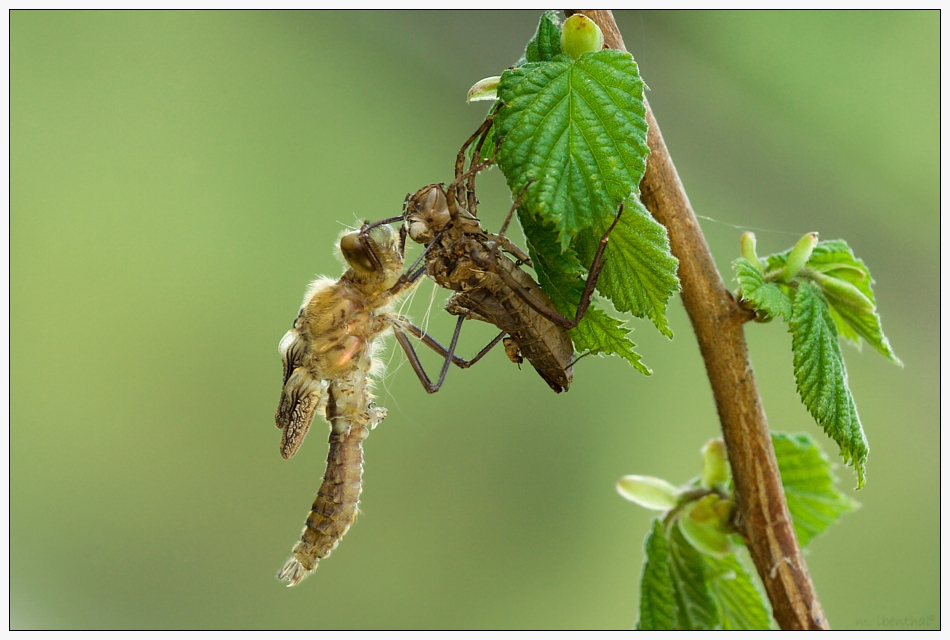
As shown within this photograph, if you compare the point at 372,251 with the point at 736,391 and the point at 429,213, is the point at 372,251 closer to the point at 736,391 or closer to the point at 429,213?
the point at 429,213

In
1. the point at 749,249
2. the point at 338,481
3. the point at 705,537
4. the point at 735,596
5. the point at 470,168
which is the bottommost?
the point at 735,596

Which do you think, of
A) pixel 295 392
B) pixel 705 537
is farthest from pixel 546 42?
pixel 705 537

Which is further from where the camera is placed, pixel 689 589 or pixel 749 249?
pixel 689 589

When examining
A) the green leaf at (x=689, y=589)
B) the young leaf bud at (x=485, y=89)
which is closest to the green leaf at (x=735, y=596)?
the green leaf at (x=689, y=589)

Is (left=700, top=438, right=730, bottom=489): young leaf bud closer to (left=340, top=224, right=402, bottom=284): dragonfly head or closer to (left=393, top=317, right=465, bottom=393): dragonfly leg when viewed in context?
(left=393, top=317, right=465, bottom=393): dragonfly leg

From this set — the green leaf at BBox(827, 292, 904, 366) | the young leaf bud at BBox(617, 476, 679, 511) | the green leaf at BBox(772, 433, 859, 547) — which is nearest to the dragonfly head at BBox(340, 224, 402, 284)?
the young leaf bud at BBox(617, 476, 679, 511)

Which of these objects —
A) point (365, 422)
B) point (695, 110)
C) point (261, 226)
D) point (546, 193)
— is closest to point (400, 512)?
point (261, 226)

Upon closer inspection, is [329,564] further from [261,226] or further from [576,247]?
[576,247]
